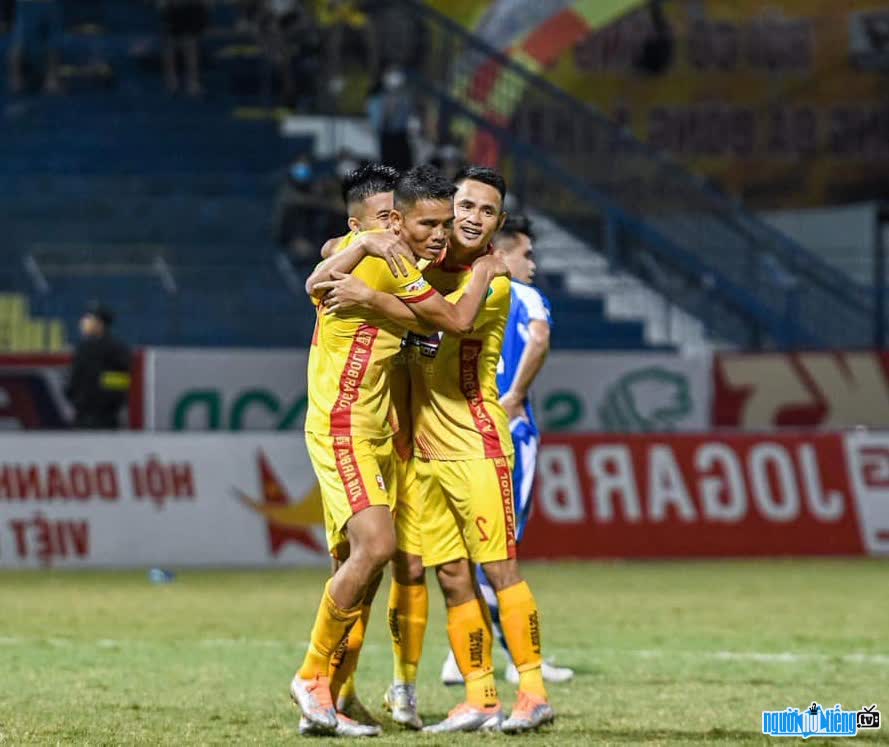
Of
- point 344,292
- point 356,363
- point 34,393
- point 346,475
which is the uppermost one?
point 344,292

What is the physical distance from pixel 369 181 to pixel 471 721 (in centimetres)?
232

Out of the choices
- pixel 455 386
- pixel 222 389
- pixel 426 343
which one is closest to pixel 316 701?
pixel 455 386

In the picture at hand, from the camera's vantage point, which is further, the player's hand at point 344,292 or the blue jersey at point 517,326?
the blue jersey at point 517,326

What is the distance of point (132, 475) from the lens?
17.8 metres

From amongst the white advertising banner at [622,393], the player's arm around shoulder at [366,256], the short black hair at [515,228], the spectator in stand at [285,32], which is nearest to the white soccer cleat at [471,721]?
the player's arm around shoulder at [366,256]

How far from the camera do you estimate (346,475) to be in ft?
26.4

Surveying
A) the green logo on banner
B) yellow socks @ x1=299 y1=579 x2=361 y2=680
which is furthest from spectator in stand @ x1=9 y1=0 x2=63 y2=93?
yellow socks @ x1=299 y1=579 x2=361 y2=680

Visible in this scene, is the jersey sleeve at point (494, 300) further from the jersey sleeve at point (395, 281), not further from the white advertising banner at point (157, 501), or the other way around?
the white advertising banner at point (157, 501)

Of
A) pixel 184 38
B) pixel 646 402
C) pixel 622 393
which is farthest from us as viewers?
pixel 184 38

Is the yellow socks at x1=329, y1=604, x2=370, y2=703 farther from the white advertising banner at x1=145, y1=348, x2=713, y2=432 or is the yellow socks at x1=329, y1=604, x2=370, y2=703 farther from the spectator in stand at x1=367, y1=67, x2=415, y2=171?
the spectator in stand at x1=367, y1=67, x2=415, y2=171

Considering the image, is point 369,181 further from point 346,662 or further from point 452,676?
point 452,676

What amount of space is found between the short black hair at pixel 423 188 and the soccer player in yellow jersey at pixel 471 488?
1.40ft

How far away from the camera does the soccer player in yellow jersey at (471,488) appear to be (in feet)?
27.4

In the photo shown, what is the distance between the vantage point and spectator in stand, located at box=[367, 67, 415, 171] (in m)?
26.3
